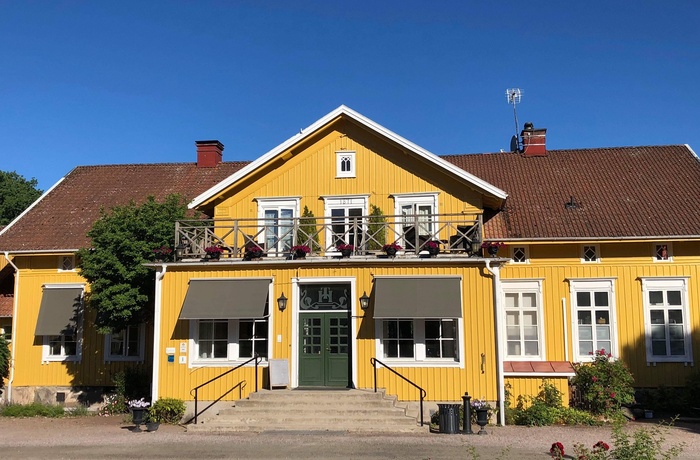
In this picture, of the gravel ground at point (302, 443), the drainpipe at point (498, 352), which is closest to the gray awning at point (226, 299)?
the gravel ground at point (302, 443)

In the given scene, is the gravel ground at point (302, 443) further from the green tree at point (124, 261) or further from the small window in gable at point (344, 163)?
the small window in gable at point (344, 163)

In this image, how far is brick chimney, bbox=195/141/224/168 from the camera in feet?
81.1

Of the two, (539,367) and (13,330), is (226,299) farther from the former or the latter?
(13,330)

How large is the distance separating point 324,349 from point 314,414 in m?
2.08

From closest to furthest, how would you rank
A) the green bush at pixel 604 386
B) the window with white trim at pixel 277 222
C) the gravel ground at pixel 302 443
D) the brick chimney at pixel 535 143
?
the gravel ground at pixel 302 443, the green bush at pixel 604 386, the window with white trim at pixel 277 222, the brick chimney at pixel 535 143

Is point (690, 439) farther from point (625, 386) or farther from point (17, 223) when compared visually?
point (17, 223)

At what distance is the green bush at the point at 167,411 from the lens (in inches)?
637

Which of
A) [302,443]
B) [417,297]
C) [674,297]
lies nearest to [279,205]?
[417,297]

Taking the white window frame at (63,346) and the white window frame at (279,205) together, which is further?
the white window frame at (63,346)

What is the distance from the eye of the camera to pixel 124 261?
18297 mm

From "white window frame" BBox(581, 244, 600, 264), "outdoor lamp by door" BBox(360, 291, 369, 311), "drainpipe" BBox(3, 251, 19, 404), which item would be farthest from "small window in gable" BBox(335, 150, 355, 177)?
"drainpipe" BBox(3, 251, 19, 404)

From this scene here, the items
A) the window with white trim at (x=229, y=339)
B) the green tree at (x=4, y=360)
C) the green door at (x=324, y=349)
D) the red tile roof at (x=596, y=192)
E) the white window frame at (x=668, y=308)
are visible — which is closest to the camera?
the green door at (x=324, y=349)

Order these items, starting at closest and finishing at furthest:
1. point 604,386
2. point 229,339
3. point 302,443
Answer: point 302,443 → point 604,386 → point 229,339

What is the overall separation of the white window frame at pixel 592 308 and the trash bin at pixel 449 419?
18.4 ft
